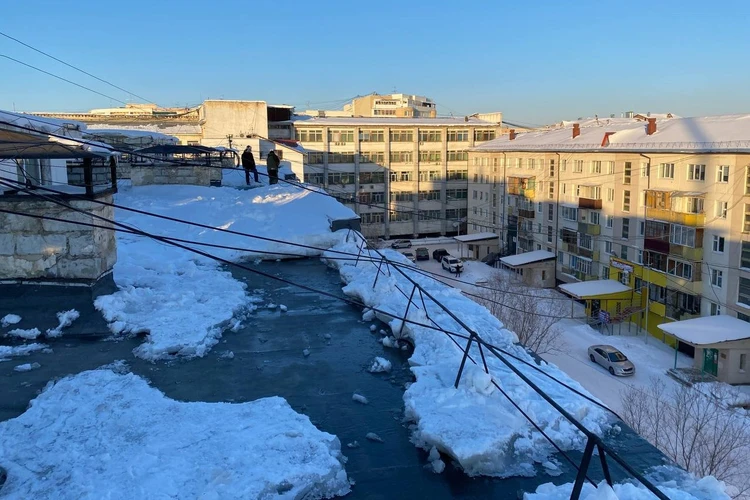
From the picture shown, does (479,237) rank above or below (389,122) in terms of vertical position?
below

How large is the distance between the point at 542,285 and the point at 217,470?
43683 millimetres

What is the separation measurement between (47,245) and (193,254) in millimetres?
3491

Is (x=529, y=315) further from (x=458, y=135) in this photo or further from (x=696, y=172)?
(x=458, y=135)

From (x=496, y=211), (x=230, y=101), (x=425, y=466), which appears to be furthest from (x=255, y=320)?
(x=496, y=211)

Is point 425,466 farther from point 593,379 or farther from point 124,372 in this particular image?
point 593,379

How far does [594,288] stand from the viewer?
36.5m

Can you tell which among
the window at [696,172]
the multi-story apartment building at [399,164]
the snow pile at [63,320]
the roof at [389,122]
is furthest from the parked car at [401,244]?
the snow pile at [63,320]

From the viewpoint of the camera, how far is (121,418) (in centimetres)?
407

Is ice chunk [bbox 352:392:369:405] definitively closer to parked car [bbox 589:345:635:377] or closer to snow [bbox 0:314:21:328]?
snow [bbox 0:314:21:328]

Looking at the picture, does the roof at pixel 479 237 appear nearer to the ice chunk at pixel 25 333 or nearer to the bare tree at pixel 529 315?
the bare tree at pixel 529 315

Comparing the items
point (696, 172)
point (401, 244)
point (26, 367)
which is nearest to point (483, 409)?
point (26, 367)

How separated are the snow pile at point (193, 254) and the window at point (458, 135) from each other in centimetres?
5124

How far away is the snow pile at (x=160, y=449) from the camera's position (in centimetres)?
323

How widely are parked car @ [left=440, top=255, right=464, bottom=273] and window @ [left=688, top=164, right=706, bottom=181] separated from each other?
2030 centimetres
